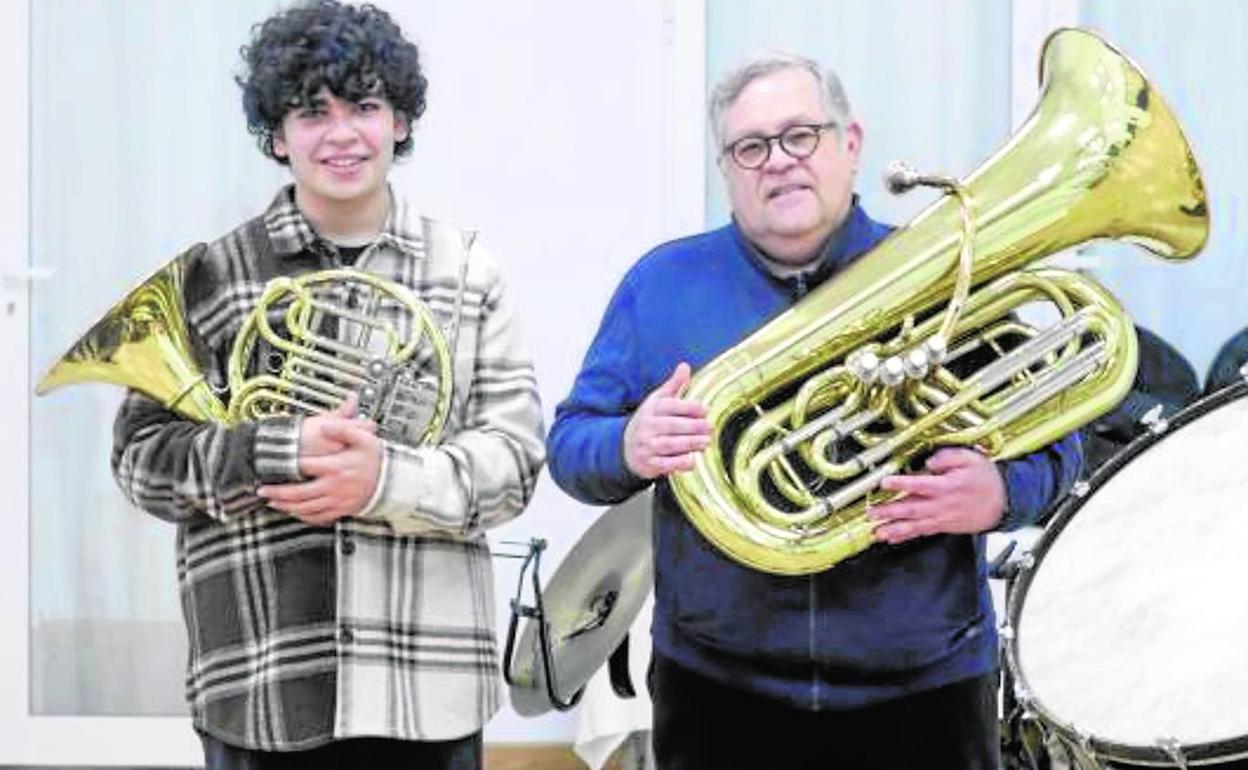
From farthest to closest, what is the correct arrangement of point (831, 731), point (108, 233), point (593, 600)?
1. point (108, 233)
2. point (593, 600)
3. point (831, 731)

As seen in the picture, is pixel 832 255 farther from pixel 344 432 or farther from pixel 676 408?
pixel 344 432

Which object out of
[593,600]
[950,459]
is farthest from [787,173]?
[593,600]

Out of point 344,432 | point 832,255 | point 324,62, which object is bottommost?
point 344,432

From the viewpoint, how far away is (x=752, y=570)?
2258 millimetres

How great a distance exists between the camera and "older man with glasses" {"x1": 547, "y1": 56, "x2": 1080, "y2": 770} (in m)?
2.23

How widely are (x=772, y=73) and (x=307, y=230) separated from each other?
0.60m

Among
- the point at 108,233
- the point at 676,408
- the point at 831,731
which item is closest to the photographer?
the point at 676,408

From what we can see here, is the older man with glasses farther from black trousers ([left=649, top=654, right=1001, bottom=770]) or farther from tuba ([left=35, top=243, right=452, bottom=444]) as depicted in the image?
tuba ([left=35, top=243, right=452, bottom=444])

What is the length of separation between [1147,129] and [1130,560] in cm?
51

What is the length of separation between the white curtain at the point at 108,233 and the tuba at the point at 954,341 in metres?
2.29

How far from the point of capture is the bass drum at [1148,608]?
78.5 inches

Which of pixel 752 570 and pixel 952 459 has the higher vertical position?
pixel 952 459

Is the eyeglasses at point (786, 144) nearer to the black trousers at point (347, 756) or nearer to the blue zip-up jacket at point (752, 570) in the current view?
the blue zip-up jacket at point (752, 570)

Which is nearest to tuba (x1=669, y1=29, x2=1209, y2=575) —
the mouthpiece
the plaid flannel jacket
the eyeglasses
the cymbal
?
the mouthpiece
